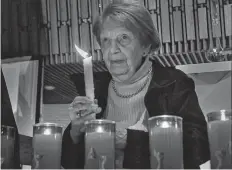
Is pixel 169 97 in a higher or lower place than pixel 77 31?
lower

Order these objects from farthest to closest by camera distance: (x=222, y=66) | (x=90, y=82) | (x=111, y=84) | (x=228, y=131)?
(x=111, y=84), (x=222, y=66), (x=90, y=82), (x=228, y=131)

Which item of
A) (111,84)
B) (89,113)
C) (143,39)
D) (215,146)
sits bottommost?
(215,146)

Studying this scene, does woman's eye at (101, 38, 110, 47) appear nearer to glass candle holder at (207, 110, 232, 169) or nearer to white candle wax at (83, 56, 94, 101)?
white candle wax at (83, 56, 94, 101)

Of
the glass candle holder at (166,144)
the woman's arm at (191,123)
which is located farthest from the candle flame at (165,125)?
the woman's arm at (191,123)

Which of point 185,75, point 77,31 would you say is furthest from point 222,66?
point 77,31

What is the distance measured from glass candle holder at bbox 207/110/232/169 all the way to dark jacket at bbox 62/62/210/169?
9.2 inches

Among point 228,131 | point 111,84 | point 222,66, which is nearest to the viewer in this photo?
point 228,131

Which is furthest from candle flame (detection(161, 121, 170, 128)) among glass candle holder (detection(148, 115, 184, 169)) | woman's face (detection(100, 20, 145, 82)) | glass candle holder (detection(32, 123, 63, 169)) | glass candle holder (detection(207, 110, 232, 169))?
woman's face (detection(100, 20, 145, 82))

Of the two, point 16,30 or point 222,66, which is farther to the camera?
point 16,30

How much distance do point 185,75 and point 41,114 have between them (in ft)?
1.99

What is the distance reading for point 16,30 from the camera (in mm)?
2133

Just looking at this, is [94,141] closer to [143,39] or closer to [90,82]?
[90,82]

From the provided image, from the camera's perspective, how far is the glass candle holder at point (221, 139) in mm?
1442

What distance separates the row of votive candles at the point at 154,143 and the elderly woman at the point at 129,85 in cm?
23
